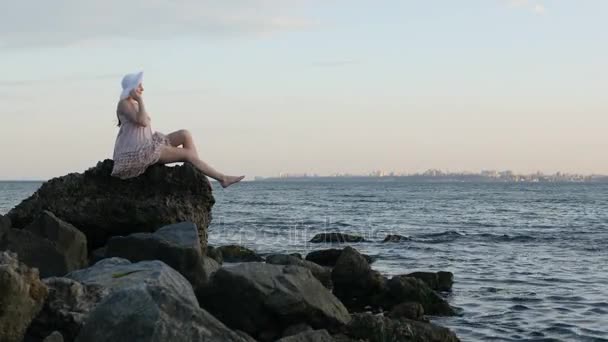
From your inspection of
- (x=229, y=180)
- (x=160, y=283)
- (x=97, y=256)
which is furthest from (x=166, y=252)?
(x=229, y=180)

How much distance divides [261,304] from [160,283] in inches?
66.4

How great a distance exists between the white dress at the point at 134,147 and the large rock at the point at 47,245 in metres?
2.00

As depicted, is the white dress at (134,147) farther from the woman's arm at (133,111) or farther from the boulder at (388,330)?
the boulder at (388,330)

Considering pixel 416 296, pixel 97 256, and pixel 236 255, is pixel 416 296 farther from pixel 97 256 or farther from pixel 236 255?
pixel 236 255

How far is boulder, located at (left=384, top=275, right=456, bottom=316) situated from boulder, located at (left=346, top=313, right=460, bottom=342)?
405cm

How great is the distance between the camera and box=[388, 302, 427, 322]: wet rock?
1230cm

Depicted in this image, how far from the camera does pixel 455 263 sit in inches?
864

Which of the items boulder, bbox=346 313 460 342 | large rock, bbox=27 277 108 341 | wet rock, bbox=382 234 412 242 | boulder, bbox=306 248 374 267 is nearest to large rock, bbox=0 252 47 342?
large rock, bbox=27 277 108 341

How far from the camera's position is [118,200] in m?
12.5

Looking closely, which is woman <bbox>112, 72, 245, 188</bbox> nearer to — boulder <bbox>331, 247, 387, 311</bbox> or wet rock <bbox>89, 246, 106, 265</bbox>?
wet rock <bbox>89, 246, 106, 265</bbox>

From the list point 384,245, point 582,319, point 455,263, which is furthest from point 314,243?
point 582,319

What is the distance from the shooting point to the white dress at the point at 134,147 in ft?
40.0

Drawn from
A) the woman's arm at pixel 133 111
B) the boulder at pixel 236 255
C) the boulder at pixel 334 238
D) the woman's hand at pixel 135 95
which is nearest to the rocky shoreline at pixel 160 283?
the woman's arm at pixel 133 111

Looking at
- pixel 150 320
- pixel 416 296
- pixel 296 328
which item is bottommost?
pixel 416 296
